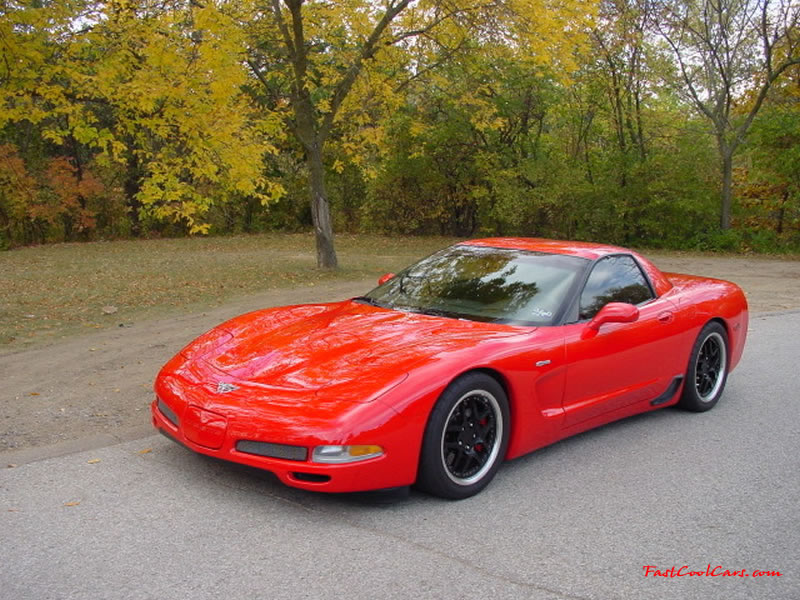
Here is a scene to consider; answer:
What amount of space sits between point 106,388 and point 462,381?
3.73 m

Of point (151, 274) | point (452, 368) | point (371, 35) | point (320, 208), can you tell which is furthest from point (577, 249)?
point (151, 274)

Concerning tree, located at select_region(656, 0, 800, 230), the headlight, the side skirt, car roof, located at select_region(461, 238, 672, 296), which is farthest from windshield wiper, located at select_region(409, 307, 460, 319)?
tree, located at select_region(656, 0, 800, 230)

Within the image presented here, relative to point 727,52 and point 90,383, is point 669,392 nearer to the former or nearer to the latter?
point 90,383

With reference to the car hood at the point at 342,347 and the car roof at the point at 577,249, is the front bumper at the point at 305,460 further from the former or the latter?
the car roof at the point at 577,249

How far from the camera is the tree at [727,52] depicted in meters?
22.0

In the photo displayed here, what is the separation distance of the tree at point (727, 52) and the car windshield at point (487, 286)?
19726mm

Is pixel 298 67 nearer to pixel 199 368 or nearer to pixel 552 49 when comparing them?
pixel 552 49

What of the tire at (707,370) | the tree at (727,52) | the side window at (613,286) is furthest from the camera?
the tree at (727,52)

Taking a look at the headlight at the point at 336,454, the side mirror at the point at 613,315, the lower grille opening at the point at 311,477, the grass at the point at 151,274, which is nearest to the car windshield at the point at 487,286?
the side mirror at the point at 613,315

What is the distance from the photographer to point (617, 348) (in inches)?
201

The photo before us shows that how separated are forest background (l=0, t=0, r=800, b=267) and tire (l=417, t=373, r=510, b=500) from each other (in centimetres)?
718

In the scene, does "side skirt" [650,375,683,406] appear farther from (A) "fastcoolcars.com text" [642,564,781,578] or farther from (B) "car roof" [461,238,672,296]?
(A) "fastcoolcars.com text" [642,564,781,578]

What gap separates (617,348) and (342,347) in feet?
6.10

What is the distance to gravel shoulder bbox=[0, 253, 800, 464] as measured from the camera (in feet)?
17.2
